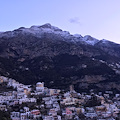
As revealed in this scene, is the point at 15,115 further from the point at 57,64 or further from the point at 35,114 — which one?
the point at 57,64

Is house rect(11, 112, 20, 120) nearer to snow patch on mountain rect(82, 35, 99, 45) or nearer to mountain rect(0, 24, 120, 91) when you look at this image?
mountain rect(0, 24, 120, 91)

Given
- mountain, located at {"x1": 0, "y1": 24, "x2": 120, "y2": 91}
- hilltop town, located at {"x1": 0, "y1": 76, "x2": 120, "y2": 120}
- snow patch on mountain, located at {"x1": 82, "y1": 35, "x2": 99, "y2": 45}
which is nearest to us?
hilltop town, located at {"x1": 0, "y1": 76, "x2": 120, "y2": 120}

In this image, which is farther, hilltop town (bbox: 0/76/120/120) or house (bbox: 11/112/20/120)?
hilltop town (bbox: 0/76/120/120)

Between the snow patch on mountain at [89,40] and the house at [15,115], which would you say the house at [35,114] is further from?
the snow patch on mountain at [89,40]

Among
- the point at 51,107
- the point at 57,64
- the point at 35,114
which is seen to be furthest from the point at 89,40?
the point at 35,114

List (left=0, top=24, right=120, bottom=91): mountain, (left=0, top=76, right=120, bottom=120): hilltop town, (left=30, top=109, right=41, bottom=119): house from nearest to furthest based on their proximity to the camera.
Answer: (left=30, top=109, right=41, bottom=119): house < (left=0, top=76, right=120, bottom=120): hilltop town < (left=0, top=24, right=120, bottom=91): mountain

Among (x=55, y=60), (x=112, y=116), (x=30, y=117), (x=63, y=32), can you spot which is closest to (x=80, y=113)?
(x=112, y=116)

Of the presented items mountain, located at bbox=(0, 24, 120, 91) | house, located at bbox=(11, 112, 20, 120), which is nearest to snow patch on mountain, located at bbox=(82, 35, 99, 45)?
mountain, located at bbox=(0, 24, 120, 91)

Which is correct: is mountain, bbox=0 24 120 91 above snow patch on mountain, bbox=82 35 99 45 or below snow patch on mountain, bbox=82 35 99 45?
below

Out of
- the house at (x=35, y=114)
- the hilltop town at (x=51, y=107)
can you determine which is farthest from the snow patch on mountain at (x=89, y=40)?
the house at (x=35, y=114)
